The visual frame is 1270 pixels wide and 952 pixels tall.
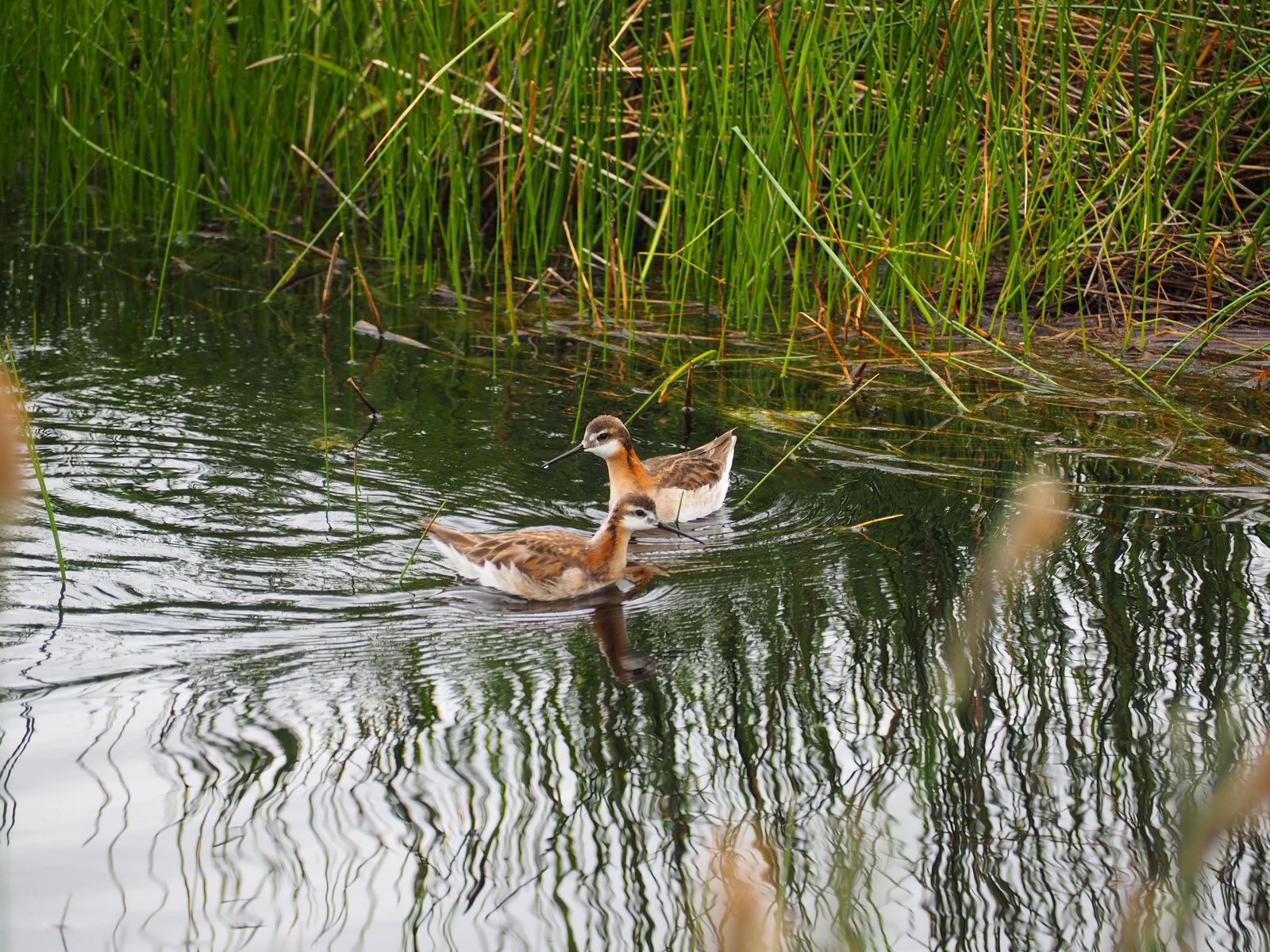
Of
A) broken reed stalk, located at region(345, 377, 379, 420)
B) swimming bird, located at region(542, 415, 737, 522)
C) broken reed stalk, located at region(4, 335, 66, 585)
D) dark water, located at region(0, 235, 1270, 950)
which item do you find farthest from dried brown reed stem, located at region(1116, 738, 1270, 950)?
broken reed stalk, located at region(345, 377, 379, 420)

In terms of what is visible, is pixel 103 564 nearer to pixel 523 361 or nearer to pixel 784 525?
pixel 784 525

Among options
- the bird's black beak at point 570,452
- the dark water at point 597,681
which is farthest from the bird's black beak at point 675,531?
the bird's black beak at point 570,452

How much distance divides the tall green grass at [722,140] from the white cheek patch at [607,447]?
4.46ft

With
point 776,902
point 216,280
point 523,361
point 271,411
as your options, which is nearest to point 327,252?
point 216,280

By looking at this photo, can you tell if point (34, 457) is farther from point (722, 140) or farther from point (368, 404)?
point (722, 140)

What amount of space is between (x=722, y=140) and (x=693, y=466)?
2.11 m

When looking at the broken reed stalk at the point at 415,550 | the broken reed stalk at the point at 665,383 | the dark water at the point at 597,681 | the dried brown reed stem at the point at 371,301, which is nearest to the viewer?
the dark water at the point at 597,681

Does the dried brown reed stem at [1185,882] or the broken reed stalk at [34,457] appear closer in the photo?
the dried brown reed stem at [1185,882]

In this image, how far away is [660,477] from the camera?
612 centimetres

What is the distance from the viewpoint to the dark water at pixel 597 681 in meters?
3.18

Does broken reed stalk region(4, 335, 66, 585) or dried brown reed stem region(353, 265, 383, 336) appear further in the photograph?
dried brown reed stem region(353, 265, 383, 336)

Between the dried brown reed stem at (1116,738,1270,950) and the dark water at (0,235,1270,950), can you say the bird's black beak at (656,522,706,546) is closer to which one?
the dark water at (0,235,1270,950)

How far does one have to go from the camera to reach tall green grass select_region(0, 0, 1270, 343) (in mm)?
7418

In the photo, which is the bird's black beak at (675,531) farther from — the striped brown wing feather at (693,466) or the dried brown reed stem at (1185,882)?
the dried brown reed stem at (1185,882)
